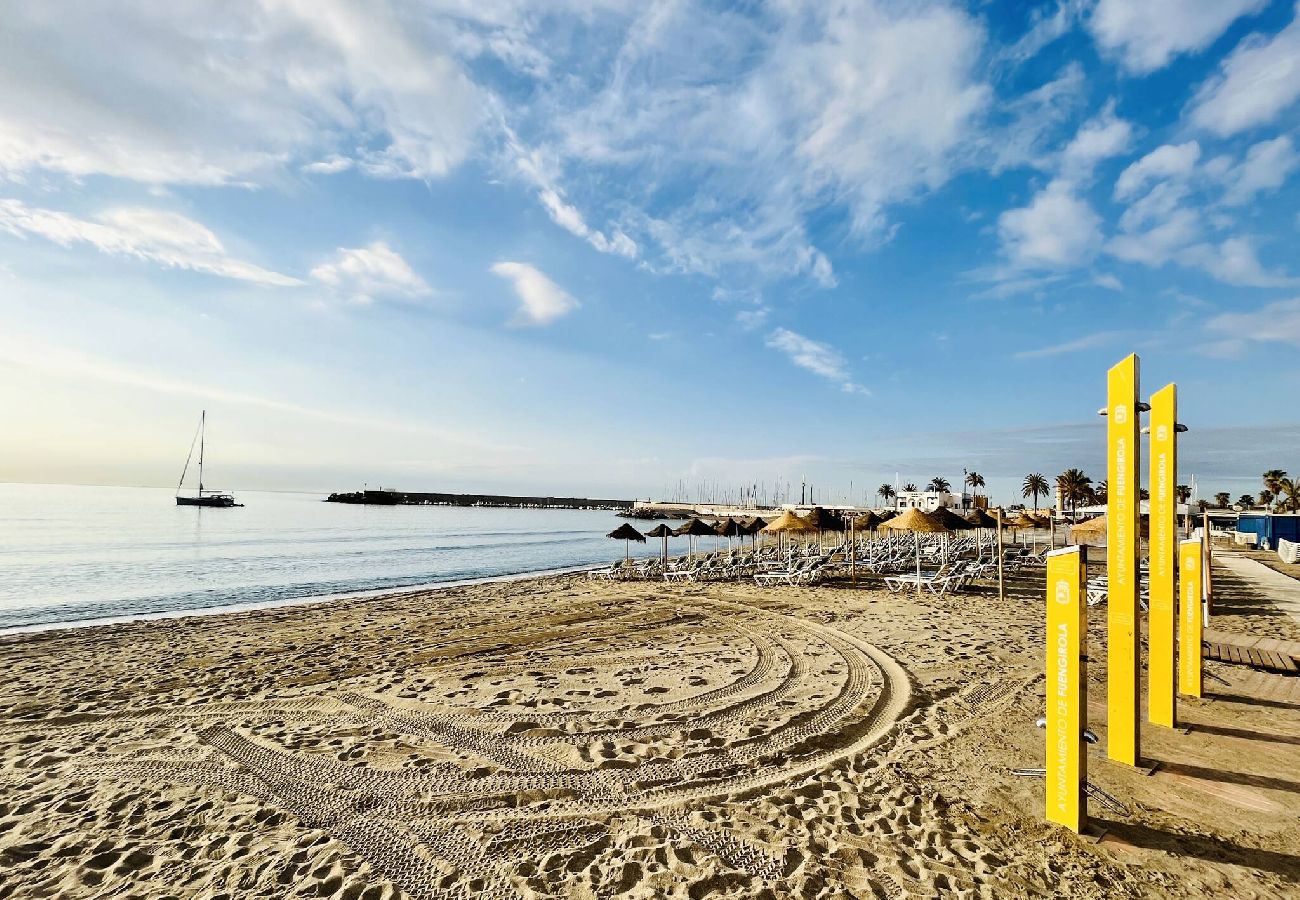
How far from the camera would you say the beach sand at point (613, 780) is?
3398mm

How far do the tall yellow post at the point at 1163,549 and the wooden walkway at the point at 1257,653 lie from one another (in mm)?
2648

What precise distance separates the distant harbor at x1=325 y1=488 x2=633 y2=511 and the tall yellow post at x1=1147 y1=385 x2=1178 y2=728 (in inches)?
5668

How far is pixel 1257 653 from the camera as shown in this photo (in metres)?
Result: 7.04

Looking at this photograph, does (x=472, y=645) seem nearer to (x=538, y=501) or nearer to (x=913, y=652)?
(x=913, y=652)

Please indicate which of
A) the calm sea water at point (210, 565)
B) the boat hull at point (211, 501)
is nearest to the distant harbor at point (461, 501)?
the boat hull at point (211, 501)

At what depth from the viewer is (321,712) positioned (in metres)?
6.29

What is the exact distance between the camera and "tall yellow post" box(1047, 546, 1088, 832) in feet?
11.4

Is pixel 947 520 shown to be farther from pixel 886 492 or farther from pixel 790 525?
pixel 886 492

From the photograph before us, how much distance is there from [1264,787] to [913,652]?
4.29 m

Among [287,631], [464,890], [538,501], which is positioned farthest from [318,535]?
[538,501]

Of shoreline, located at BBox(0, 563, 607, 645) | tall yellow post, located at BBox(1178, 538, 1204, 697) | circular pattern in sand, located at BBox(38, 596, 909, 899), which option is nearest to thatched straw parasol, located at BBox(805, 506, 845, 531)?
circular pattern in sand, located at BBox(38, 596, 909, 899)

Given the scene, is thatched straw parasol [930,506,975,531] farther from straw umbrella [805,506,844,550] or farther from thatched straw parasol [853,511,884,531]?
thatched straw parasol [853,511,884,531]

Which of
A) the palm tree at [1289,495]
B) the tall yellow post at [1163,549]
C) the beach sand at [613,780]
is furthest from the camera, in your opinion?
the palm tree at [1289,495]

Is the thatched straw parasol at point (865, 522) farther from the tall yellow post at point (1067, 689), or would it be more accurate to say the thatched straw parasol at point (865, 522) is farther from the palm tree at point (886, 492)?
the palm tree at point (886, 492)
